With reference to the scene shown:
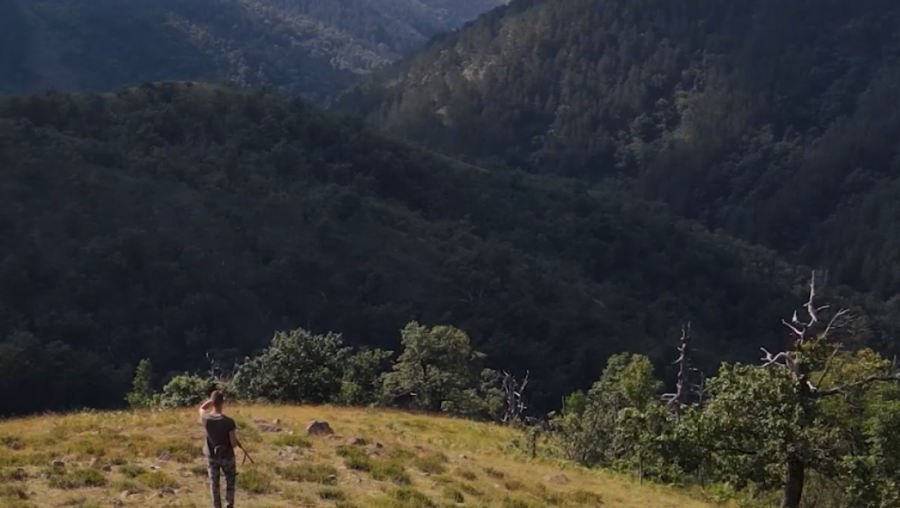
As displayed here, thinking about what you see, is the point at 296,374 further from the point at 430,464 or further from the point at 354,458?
the point at 354,458

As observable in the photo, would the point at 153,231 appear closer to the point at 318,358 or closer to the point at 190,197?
the point at 190,197

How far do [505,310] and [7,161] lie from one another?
190ft

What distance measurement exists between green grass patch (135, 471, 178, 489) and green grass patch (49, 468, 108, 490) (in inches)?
26.8

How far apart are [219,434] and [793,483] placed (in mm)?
18077

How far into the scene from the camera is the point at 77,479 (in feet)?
54.3

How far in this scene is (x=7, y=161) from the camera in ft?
319

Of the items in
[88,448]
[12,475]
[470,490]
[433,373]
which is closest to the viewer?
[12,475]

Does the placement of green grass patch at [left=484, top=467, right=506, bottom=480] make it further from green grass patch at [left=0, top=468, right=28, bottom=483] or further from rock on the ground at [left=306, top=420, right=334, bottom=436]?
green grass patch at [left=0, top=468, right=28, bottom=483]

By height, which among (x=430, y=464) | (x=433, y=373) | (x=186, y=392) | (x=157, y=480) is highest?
(x=157, y=480)

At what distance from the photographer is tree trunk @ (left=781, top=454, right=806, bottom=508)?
25.4 metres

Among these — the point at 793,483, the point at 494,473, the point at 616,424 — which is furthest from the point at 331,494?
the point at 616,424

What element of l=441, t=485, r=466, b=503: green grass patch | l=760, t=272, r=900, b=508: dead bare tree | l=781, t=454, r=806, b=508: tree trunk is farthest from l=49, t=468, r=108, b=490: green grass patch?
l=781, t=454, r=806, b=508: tree trunk

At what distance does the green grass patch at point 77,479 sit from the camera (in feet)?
53.5

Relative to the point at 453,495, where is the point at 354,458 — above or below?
above
